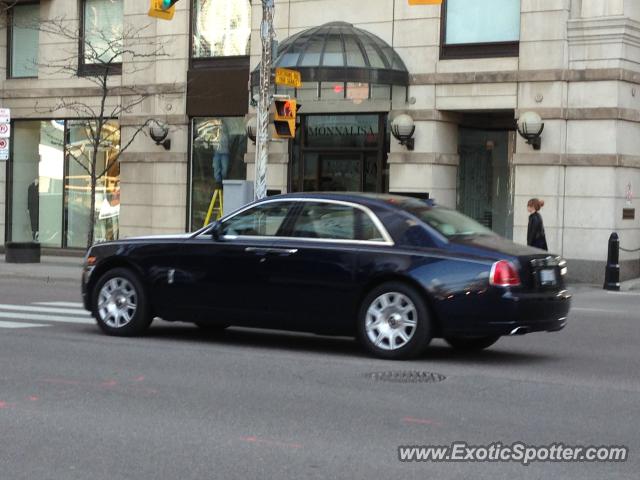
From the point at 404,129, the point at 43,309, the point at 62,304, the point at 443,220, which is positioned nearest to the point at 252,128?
the point at 404,129

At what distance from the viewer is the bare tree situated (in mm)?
27734

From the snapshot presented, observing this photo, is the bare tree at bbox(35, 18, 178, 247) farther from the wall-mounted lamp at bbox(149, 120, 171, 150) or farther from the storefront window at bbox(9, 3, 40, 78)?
the storefront window at bbox(9, 3, 40, 78)

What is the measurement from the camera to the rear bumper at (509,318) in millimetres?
10633

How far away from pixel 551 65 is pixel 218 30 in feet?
26.8

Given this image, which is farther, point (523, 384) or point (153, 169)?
point (153, 169)

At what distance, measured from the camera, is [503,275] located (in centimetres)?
1063

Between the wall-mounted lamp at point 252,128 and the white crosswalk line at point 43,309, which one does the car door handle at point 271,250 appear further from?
the wall-mounted lamp at point 252,128

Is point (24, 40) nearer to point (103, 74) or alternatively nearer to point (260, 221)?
point (103, 74)

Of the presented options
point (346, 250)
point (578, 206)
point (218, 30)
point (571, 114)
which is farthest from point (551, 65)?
point (346, 250)

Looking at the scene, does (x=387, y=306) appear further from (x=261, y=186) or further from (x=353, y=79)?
(x=353, y=79)

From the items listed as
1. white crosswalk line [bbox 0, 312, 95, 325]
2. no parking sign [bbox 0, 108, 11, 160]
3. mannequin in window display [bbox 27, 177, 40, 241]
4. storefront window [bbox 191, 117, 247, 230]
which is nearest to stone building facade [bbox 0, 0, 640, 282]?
storefront window [bbox 191, 117, 247, 230]

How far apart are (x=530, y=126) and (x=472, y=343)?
11.2 meters

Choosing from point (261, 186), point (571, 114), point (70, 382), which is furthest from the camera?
point (571, 114)

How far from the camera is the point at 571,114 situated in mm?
22547
